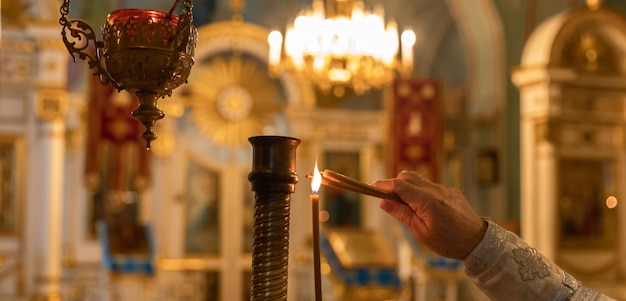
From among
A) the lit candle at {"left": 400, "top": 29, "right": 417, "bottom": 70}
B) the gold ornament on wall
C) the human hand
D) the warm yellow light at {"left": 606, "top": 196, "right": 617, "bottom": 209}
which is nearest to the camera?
the human hand

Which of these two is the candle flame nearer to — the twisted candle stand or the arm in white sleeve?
the twisted candle stand

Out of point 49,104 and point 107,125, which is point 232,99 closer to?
point 107,125

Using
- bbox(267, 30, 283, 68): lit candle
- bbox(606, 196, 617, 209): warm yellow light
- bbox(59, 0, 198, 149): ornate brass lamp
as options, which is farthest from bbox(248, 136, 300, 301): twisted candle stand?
bbox(606, 196, 617, 209): warm yellow light

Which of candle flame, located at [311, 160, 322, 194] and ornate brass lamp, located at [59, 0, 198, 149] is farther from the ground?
ornate brass lamp, located at [59, 0, 198, 149]

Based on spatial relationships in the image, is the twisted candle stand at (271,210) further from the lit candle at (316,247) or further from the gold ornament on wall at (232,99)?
the gold ornament on wall at (232,99)

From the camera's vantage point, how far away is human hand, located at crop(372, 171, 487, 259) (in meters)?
1.73

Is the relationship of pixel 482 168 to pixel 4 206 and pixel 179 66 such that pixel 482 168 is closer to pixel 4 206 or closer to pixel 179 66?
pixel 4 206

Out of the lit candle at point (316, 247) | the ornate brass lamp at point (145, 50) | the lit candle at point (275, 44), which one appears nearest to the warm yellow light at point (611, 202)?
the lit candle at point (275, 44)

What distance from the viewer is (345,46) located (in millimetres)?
8539

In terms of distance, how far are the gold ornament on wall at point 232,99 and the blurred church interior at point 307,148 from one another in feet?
0.09

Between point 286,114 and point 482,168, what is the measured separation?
286 centimetres

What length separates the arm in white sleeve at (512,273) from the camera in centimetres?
181

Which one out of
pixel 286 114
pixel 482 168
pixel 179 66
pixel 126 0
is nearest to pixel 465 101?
pixel 482 168

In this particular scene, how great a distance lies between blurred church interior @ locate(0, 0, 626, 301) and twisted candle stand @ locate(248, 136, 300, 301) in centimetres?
683
